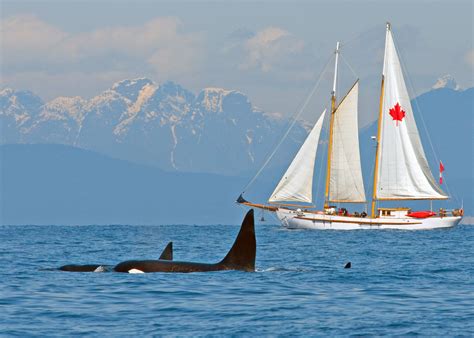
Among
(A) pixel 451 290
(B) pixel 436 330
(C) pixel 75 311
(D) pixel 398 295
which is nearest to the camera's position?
(B) pixel 436 330

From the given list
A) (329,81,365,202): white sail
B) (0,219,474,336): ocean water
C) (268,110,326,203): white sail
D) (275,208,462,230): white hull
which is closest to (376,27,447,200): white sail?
(275,208,462,230): white hull

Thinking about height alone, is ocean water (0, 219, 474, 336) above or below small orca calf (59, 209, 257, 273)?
below

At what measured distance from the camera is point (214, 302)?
22.3 m

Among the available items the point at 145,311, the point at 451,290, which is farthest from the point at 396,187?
the point at 145,311

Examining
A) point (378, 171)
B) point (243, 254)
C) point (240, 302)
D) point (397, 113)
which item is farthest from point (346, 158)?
point (240, 302)

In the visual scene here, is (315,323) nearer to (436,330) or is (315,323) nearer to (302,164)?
(436,330)

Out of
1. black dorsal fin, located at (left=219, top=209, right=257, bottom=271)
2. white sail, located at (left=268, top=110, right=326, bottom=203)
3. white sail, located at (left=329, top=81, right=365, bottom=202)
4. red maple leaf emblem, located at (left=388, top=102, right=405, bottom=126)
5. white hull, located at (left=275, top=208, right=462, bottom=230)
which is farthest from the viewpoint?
red maple leaf emblem, located at (left=388, top=102, right=405, bottom=126)

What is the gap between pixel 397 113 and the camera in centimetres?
9444

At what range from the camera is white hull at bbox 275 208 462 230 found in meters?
90.8

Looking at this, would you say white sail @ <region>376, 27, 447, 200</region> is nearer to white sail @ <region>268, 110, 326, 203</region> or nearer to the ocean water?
white sail @ <region>268, 110, 326, 203</region>

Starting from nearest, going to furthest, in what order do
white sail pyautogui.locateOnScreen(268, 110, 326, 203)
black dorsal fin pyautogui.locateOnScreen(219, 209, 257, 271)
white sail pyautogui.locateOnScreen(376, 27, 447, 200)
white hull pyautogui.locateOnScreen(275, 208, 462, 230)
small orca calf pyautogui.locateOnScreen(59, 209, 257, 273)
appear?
small orca calf pyautogui.locateOnScreen(59, 209, 257, 273), black dorsal fin pyautogui.locateOnScreen(219, 209, 257, 271), white sail pyautogui.locateOnScreen(268, 110, 326, 203), white hull pyautogui.locateOnScreen(275, 208, 462, 230), white sail pyautogui.locateOnScreen(376, 27, 447, 200)

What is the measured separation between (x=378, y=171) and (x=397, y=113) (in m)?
5.66

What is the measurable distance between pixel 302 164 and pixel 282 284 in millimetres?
65211

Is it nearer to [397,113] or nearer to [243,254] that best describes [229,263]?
[243,254]
